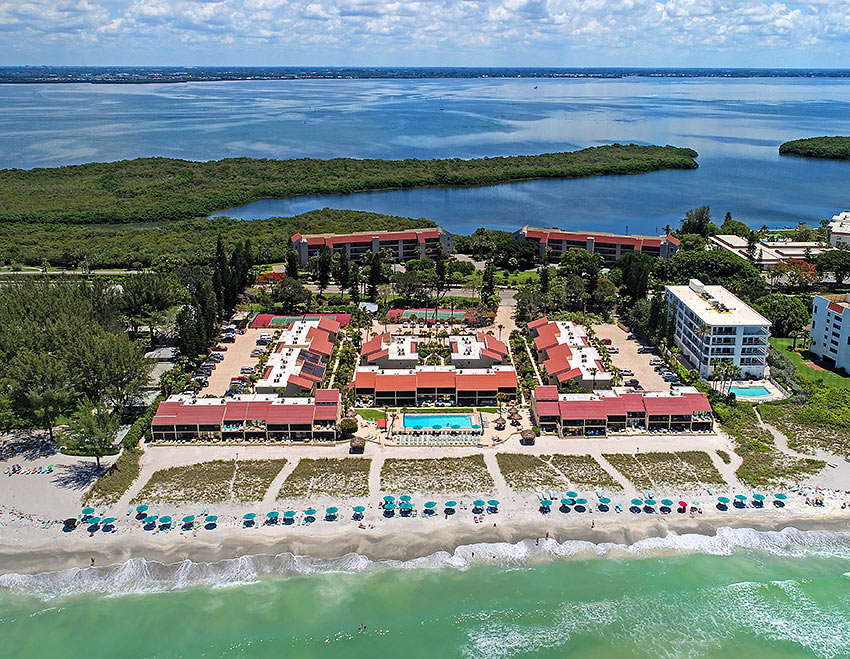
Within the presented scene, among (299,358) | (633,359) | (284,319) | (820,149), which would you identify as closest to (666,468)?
(633,359)

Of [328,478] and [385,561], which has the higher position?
[328,478]

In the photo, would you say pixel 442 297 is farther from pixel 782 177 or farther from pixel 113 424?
pixel 782 177

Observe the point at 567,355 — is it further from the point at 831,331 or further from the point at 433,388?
the point at 831,331

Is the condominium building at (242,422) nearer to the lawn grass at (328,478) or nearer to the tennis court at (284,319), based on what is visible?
the lawn grass at (328,478)

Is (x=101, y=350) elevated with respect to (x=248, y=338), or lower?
elevated

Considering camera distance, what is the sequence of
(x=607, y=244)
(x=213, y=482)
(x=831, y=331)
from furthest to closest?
(x=607, y=244)
(x=831, y=331)
(x=213, y=482)

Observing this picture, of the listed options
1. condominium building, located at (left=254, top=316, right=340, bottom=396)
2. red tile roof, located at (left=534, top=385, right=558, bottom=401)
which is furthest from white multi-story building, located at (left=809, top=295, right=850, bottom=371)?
condominium building, located at (left=254, top=316, right=340, bottom=396)

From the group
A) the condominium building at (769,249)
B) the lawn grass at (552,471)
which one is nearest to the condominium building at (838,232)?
the condominium building at (769,249)

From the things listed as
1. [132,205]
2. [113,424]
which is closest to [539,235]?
[113,424]
